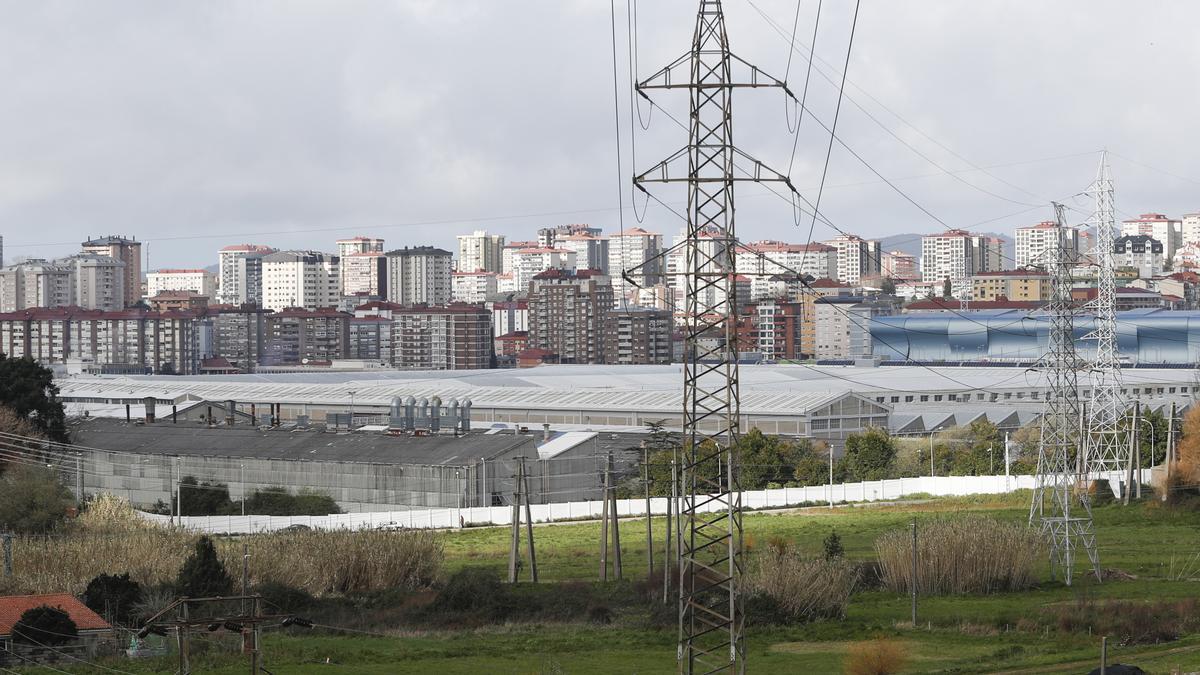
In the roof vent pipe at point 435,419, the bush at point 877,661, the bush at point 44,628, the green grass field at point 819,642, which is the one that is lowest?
the green grass field at point 819,642

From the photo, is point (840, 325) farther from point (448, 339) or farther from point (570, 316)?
point (448, 339)

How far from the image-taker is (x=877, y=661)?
2030cm

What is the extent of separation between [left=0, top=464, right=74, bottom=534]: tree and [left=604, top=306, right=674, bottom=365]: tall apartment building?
114 m

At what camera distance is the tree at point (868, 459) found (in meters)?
48.7

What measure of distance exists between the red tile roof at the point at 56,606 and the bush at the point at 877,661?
1015cm

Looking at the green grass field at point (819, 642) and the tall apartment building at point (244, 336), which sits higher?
the tall apartment building at point (244, 336)

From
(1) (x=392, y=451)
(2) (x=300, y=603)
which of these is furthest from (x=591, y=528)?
(2) (x=300, y=603)

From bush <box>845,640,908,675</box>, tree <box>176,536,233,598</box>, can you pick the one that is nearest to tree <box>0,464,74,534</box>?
tree <box>176,536,233,598</box>

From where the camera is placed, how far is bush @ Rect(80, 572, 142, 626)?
25.0m

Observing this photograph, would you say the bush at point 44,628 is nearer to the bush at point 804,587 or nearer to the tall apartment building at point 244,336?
the bush at point 804,587

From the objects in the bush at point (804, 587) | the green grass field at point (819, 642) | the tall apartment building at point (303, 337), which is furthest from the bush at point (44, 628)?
the tall apartment building at point (303, 337)

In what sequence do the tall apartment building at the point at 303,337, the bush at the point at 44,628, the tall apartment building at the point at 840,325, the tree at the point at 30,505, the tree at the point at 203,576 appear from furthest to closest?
the tall apartment building at the point at 303,337
the tall apartment building at the point at 840,325
the tree at the point at 30,505
the tree at the point at 203,576
the bush at the point at 44,628

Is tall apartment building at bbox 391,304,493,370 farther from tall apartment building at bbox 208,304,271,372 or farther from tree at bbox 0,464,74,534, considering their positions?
tree at bbox 0,464,74,534

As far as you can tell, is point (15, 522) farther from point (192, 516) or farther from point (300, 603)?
point (300, 603)
